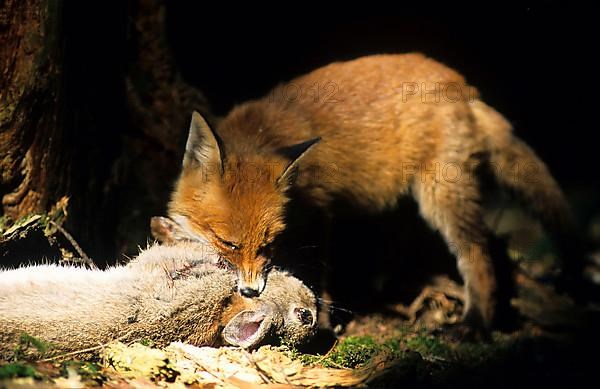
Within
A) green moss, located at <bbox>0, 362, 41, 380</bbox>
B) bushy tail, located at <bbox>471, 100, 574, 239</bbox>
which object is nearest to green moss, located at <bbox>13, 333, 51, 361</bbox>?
green moss, located at <bbox>0, 362, 41, 380</bbox>

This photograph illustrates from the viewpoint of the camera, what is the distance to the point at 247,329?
3.79m

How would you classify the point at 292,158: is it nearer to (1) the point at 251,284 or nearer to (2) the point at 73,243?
(1) the point at 251,284

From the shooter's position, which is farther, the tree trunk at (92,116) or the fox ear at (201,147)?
the fox ear at (201,147)

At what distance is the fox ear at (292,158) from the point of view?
4641 millimetres

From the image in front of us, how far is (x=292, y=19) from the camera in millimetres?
6965

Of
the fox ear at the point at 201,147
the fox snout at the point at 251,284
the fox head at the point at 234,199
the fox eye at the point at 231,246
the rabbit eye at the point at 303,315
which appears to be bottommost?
the rabbit eye at the point at 303,315

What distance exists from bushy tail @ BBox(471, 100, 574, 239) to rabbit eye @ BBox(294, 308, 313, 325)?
2.92m

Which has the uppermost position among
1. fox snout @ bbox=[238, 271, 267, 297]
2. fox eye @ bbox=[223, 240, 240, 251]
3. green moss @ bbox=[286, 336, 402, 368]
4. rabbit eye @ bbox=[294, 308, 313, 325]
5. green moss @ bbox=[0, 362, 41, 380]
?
fox eye @ bbox=[223, 240, 240, 251]

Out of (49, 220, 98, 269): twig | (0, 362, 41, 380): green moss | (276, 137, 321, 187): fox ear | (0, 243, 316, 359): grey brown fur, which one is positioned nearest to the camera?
(0, 362, 41, 380): green moss

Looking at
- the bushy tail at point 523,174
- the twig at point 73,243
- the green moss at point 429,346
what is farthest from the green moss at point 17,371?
the bushy tail at point 523,174

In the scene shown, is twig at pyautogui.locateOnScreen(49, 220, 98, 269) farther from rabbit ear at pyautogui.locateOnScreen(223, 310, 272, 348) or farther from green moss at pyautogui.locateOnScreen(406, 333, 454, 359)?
green moss at pyautogui.locateOnScreen(406, 333, 454, 359)

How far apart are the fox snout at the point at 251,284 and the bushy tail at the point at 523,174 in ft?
9.54

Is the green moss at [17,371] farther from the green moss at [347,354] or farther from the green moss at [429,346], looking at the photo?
the green moss at [429,346]

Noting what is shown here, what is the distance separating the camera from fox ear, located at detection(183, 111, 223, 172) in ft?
14.7
